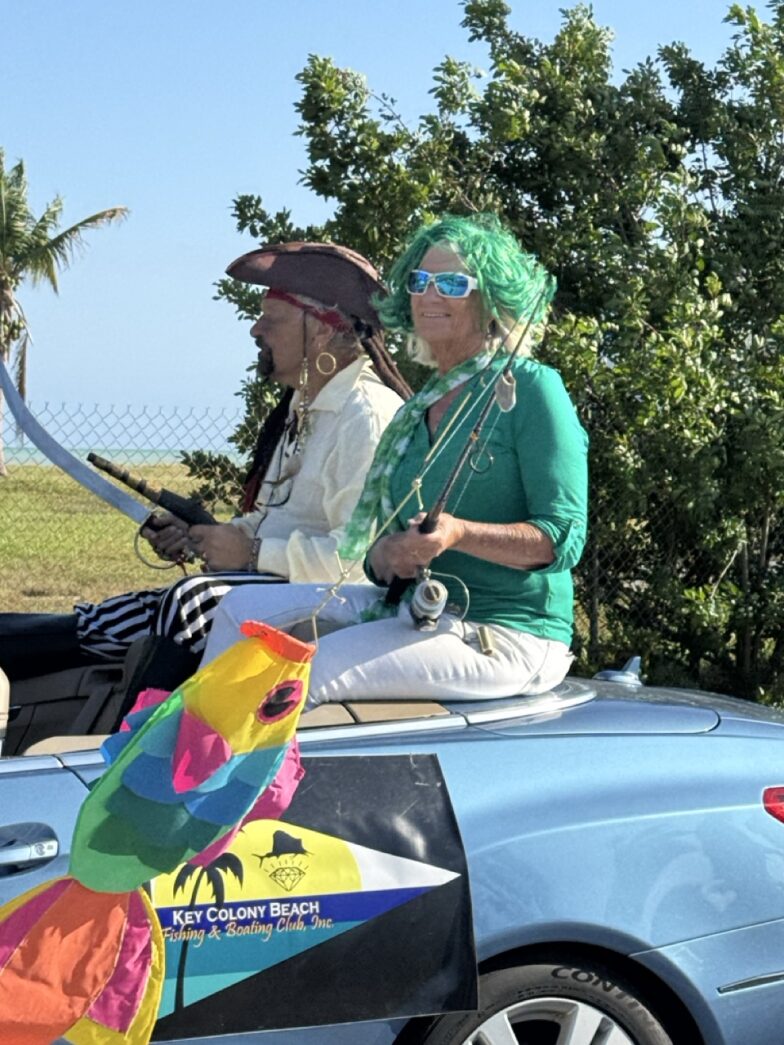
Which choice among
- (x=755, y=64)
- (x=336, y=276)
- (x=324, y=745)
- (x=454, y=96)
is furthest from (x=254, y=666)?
(x=755, y=64)

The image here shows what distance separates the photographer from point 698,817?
295 centimetres

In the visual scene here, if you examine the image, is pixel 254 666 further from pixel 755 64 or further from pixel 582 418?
pixel 755 64

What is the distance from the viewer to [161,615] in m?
3.59

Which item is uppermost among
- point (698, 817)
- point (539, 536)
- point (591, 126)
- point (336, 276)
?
point (591, 126)

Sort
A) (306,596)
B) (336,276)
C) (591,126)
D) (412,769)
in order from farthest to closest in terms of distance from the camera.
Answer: (591,126) < (336,276) < (306,596) < (412,769)

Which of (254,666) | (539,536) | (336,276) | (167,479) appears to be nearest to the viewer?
(254,666)

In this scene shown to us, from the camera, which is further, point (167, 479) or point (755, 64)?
point (755, 64)

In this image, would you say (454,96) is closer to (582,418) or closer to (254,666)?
(582,418)

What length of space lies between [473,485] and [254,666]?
3.56ft

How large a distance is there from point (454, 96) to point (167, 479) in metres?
2.45

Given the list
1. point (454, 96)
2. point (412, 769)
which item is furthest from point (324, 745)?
point (454, 96)

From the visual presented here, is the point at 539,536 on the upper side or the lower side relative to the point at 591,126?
lower

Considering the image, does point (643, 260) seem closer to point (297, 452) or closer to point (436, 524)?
point (297, 452)

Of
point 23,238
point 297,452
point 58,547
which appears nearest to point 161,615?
point 297,452
